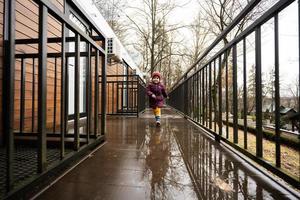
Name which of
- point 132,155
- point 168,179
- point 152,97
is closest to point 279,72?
point 168,179

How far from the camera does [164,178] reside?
1413 millimetres

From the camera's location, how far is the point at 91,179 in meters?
1.38

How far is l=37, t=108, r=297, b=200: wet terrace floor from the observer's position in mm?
1182

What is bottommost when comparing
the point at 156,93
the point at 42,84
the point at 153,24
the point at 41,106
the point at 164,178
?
the point at 164,178

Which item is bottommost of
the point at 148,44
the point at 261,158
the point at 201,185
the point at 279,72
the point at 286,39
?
the point at 201,185

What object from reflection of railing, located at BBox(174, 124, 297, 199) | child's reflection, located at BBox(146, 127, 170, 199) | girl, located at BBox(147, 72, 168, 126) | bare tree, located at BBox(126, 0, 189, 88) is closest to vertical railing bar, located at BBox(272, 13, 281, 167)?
reflection of railing, located at BBox(174, 124, 297, 199)

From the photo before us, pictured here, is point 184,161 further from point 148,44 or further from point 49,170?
point 148,44

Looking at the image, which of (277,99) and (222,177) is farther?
(222,177)

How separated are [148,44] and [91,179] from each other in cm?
1129

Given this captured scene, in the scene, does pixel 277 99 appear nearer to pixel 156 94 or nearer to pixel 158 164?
pixel 158 164

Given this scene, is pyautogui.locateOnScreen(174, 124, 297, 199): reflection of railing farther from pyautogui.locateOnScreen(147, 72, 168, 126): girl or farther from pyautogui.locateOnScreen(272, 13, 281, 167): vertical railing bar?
pyautogui.locateOnScreen(147, 72, 168, 126): girl

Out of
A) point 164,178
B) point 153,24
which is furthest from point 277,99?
point 153,24

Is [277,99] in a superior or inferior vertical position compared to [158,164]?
superior

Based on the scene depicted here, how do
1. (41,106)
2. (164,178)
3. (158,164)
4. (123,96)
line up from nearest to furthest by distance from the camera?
(41,106) < (164,178) < (158,164) < (123,96)
